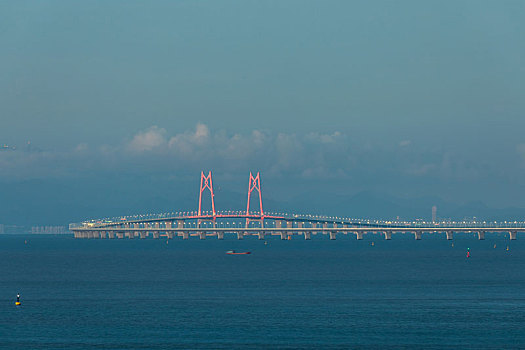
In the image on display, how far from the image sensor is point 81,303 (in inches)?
3770

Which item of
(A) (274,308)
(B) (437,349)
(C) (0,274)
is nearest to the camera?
(B) (437,349)

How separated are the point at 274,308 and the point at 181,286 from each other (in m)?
29.0

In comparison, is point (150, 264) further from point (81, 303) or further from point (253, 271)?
point (81, 303)

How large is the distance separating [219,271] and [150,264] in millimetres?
28559

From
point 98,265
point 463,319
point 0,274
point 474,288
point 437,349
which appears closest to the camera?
point 437,349

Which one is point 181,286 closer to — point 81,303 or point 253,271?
point 81,303

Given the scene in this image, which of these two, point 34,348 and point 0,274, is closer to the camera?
point 34,348

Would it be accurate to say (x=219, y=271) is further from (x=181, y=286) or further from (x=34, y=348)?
(x=34, y=348)

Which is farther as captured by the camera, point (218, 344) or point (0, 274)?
point (0, 274)

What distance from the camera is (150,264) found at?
175250mm

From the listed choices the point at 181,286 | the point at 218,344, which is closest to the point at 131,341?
the point at 218,344

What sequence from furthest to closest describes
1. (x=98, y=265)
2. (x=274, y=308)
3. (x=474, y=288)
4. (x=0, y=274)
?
1. (x=98, y=265)
2. (x=0, y=274)
3. (x=474, y=288)
4. (x=274, y=308)

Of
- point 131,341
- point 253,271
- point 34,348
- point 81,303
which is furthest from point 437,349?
point 253,271

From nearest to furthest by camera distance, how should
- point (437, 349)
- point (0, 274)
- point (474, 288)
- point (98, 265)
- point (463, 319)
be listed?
1. point (437, 349)
2. point (463, 319)
3. point (474, 288)
4. point (0, 274)
5. point (98, 265)
